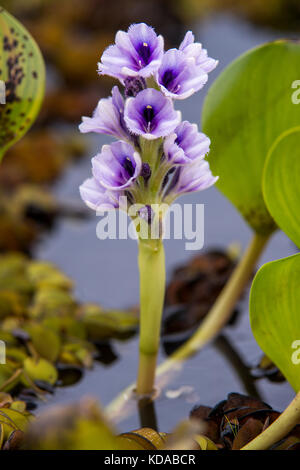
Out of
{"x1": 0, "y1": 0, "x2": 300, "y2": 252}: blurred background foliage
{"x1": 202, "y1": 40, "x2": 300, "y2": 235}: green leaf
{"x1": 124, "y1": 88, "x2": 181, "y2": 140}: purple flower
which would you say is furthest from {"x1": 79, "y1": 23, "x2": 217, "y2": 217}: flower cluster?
{"x1": 0, "y1": 0, "x2": 300, "y2": 252}: blurred background foliage

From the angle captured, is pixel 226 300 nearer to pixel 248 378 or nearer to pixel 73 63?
pixel 248 378

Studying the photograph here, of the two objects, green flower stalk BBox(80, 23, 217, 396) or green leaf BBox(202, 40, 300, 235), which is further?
green leaf BBox(202, 40, 300, 235)

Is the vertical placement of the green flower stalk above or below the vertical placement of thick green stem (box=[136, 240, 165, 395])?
above

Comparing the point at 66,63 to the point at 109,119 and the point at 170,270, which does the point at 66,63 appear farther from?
the point at 109,119

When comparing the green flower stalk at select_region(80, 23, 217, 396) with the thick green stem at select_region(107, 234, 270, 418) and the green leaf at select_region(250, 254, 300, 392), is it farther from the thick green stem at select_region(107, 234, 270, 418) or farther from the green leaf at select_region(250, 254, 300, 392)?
the thick green stem at select_region(107, 234, 270, 418)

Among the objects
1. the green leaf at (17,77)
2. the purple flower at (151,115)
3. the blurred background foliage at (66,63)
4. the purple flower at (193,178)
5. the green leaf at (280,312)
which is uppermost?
the blurred background foliage at (66,63)

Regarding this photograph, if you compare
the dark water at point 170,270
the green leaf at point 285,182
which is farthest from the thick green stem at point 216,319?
the green leaf at point 285,182

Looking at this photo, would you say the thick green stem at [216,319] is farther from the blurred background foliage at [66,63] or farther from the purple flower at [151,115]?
the blurred background foliage at [66,63]
